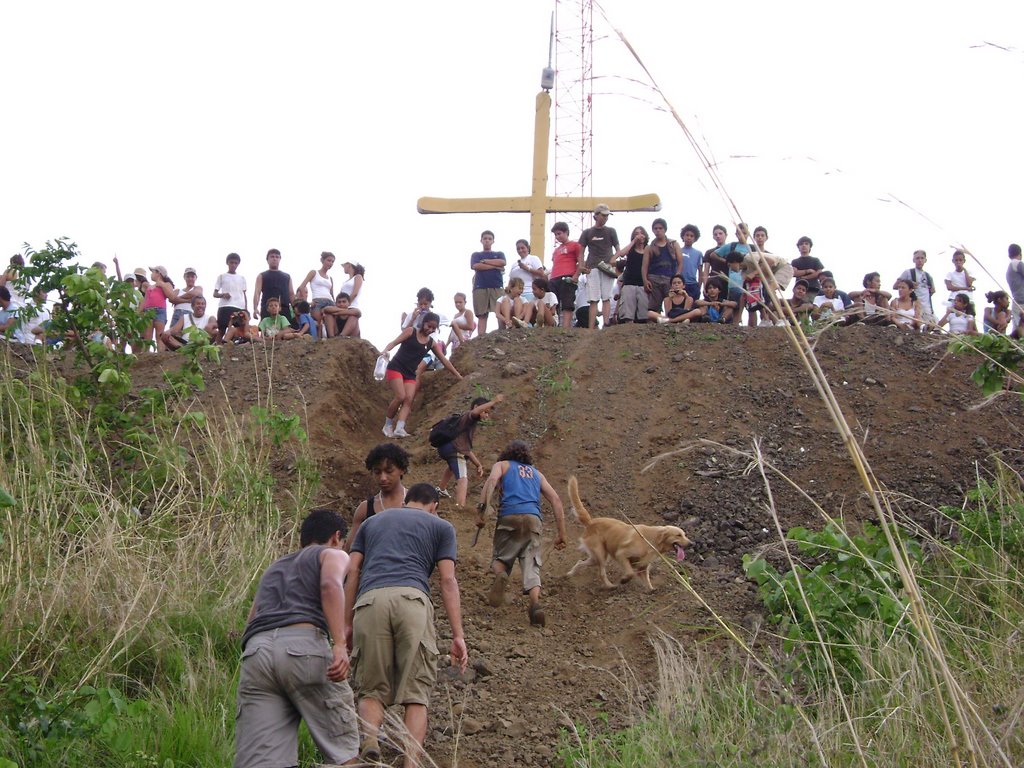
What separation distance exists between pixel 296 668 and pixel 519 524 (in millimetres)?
4065

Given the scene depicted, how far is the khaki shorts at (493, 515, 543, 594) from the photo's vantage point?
30.7 ft

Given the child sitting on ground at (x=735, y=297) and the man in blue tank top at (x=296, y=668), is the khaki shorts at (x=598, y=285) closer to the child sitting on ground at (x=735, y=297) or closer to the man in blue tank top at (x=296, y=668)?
the child sitting on ground at (x=735, y=297)

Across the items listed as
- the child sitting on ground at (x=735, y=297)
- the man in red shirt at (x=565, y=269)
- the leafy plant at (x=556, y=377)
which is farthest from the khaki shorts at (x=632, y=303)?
the leafy plant at (x=556, y=377)

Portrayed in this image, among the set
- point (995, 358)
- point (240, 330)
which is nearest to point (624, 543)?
point (995, 358)

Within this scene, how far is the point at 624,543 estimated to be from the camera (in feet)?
31.6

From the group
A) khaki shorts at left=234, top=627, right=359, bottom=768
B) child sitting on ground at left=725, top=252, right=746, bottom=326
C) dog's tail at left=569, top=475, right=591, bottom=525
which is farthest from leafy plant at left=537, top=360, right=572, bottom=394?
khaki shorts at left=234, top=627, right=359, bottom=768

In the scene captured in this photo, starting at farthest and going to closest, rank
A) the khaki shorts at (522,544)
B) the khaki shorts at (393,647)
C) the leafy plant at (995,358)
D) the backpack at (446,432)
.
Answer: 1. the backpack at (446,432)
2. the khaki shorts at (522,544)
3. the khaki shorts at (393,647)
4. the leafy plant at (995,358)

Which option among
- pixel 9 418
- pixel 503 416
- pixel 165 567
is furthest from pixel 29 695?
pixel 503 416

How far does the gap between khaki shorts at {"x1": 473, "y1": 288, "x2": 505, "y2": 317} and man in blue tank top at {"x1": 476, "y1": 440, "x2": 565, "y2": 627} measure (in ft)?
23.5

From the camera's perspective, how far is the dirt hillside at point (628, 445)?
8.30 m

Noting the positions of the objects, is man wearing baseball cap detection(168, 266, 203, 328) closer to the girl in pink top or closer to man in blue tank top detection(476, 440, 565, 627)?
the girl in pink top

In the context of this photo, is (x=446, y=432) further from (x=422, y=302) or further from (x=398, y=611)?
(x=398, y=611)

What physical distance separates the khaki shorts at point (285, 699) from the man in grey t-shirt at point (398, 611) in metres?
0.42

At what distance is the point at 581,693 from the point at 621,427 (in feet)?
19.0
